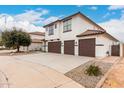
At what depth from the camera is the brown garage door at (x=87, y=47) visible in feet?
60.5

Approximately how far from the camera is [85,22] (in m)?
22.4

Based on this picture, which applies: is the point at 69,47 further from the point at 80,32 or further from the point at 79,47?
the point at 80,32

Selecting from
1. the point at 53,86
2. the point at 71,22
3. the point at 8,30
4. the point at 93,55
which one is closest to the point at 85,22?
the point at 71,22

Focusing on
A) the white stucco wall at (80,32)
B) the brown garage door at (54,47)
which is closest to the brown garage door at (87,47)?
the white stucco wall at (80,32)

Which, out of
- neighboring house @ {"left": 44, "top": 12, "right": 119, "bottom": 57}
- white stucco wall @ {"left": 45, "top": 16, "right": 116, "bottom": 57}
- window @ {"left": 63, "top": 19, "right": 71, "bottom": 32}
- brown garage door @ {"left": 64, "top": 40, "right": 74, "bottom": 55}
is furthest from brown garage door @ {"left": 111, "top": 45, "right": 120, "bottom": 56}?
window @ {"left": 63, "top": 19, "right": 71, "bottom": 32}

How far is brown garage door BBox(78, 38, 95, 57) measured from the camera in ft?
60.5

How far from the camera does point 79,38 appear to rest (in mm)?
20672

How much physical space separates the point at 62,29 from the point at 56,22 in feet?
6.62

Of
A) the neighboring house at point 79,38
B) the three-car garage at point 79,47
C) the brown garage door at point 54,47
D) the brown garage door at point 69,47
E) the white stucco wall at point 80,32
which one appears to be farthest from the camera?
the brown garage door at point 54,47

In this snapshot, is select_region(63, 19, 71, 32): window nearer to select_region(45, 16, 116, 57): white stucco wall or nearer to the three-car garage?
select_region(45, 16, 116, 57): white stucco wall

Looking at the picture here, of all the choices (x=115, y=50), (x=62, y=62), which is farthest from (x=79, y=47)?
(x=62, y=62)

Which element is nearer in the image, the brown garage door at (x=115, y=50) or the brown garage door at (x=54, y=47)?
the brown garage door at (x=115, y=50)

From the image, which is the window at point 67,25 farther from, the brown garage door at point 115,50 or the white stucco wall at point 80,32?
the brown garage door at point 115,50
